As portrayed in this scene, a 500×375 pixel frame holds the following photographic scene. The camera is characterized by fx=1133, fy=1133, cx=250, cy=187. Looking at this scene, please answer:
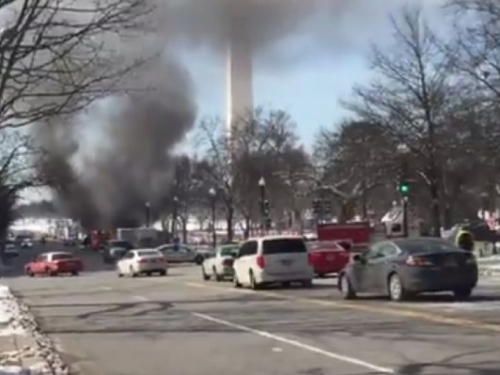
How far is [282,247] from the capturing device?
112ft

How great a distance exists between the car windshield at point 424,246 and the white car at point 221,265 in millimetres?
16875

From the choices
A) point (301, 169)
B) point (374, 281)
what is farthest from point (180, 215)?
point (374, 281)

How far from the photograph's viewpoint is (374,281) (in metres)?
25.7

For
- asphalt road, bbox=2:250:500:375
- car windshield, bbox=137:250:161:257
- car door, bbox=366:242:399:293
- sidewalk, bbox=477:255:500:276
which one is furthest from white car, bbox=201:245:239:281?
car door, bbox=366:242:399:293

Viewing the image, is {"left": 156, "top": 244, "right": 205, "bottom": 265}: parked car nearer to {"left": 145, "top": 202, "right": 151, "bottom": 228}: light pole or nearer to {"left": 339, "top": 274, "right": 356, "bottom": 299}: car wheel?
{"left": 145, "top": 202, "right": 151, "bottom": 228}: light pole

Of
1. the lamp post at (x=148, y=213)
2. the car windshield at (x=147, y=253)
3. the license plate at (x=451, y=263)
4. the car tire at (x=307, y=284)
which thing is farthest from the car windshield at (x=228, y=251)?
the lamp post at (x=148, y=213)

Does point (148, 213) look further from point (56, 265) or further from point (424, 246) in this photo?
point (424, 246)

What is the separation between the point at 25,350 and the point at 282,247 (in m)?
18.4

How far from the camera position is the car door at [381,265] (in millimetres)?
25047

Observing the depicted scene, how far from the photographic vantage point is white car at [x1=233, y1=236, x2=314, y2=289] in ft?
110

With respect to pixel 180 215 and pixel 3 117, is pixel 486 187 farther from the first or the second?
pixel 3 117

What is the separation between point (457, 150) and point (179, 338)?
→ 4515 centimetres

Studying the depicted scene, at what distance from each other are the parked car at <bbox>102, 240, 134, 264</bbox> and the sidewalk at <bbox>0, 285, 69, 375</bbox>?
5791cm

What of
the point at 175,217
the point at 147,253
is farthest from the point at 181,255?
the point at 175,217
